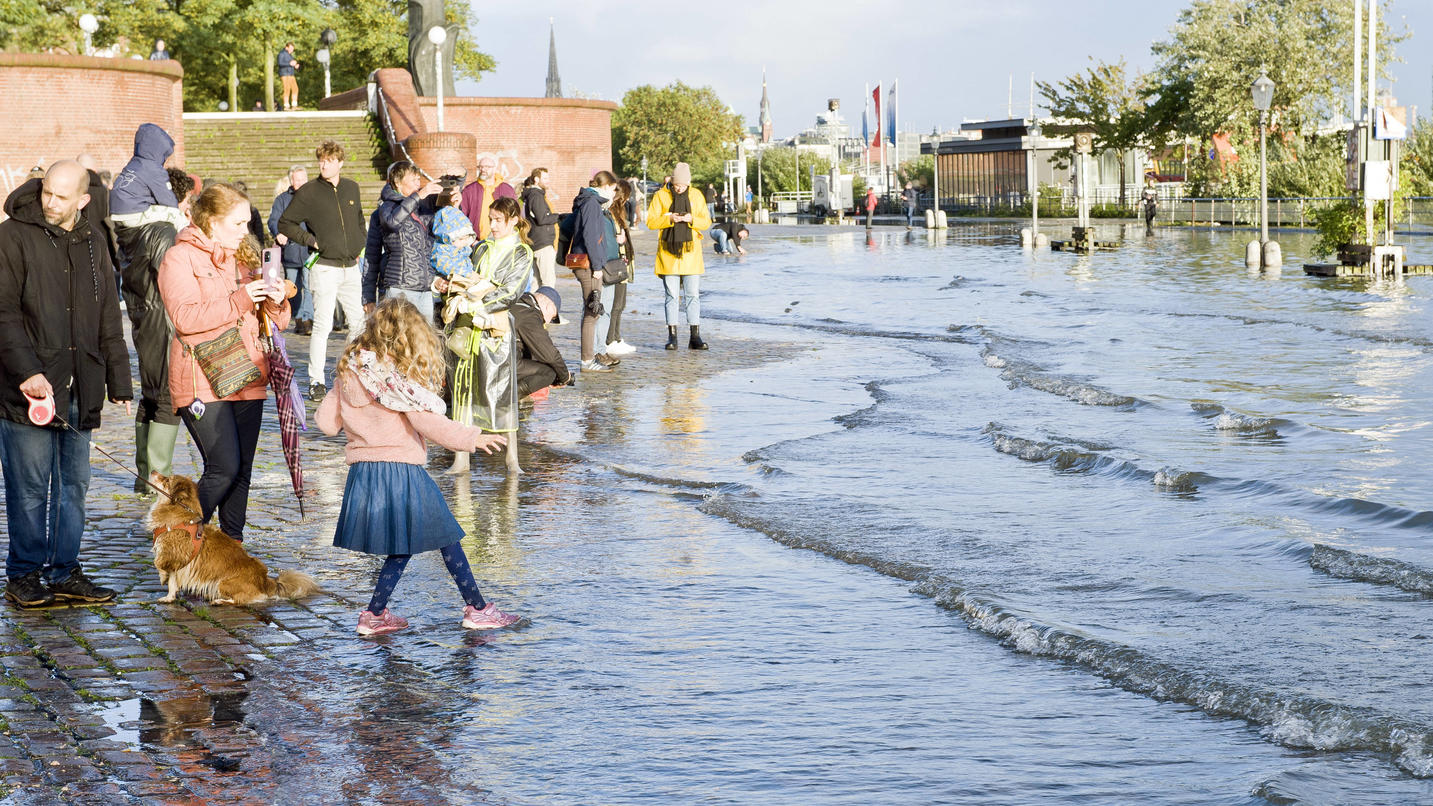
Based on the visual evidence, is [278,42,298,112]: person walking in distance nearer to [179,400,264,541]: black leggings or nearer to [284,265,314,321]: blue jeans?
[284,265,314,321]: blue jeans

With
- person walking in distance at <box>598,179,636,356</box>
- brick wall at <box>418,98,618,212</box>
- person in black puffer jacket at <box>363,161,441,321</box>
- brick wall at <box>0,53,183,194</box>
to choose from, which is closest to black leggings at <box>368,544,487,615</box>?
person in black puffer jacket at <box>363,161,441,321</box>

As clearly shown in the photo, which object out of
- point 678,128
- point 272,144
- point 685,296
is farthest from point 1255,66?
point 685,296

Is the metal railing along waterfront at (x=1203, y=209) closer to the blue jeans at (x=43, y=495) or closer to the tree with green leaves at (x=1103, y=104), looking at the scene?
the tree with green leaves at (x=1103, y=104)

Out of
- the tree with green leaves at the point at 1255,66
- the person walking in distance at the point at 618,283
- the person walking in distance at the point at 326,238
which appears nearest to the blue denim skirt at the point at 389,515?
the person walking in distance at the point at 326,238

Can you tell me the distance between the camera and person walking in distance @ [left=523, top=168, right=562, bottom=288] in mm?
16031

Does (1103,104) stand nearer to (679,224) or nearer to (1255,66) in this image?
(1255,66)

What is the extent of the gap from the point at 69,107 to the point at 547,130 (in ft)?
38.6

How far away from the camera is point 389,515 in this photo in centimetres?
624

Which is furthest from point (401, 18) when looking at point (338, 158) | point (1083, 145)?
point (338, 158)

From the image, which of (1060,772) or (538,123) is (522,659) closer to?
(1060,772)

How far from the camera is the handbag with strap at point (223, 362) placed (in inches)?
281

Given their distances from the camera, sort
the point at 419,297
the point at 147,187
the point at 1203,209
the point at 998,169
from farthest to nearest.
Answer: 1. the point at 998,169
2. the point at 1203,209
3. the point at 419,297
4. the point at 147,187

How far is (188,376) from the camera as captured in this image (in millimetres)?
7195

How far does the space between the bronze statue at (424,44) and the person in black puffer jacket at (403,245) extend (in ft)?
76.9
